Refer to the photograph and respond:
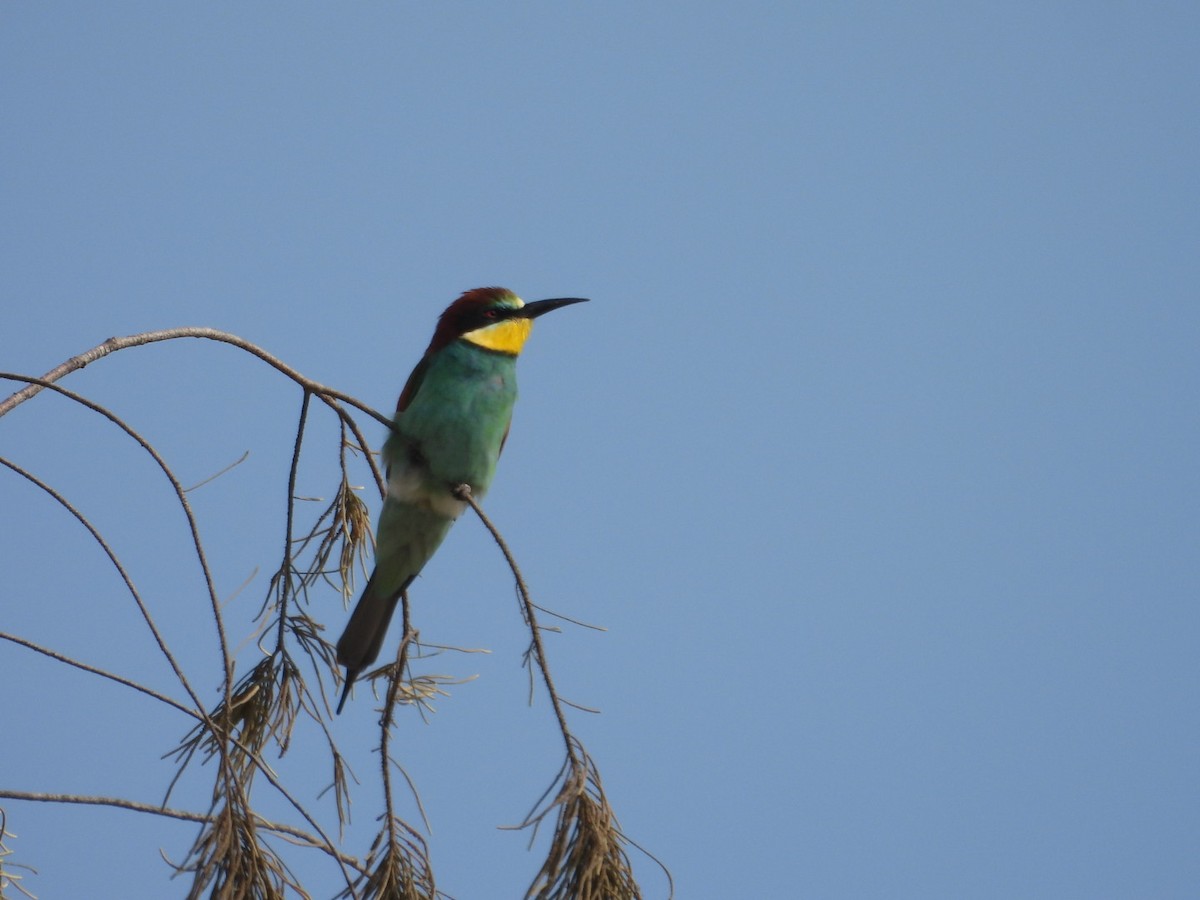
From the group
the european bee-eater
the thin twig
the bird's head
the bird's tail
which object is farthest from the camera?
the bird's head

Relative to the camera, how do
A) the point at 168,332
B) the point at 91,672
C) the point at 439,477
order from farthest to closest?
the point at 439,477
the point at 168,332
the point at 91,672

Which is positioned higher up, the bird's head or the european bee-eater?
the bird's head

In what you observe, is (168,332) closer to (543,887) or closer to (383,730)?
(383,730)

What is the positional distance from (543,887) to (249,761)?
0.86 m

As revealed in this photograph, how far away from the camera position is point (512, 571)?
3.25 metres

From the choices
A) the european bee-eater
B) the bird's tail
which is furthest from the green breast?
the bird's tail

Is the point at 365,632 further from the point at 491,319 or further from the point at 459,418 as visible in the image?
the point at 491,319

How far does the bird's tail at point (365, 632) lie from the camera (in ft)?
13.5

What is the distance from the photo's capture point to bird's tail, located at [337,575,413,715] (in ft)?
13.5

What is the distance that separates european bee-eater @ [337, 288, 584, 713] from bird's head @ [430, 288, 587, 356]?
68 mm

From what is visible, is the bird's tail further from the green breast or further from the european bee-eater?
the green breast

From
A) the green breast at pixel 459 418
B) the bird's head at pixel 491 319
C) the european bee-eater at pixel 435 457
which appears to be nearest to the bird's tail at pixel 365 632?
the european bee-eater at pixel 435 457

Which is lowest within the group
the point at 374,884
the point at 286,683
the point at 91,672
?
the point at 374,884

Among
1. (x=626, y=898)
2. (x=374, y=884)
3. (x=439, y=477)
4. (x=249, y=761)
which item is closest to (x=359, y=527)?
(x=439, y=477)
